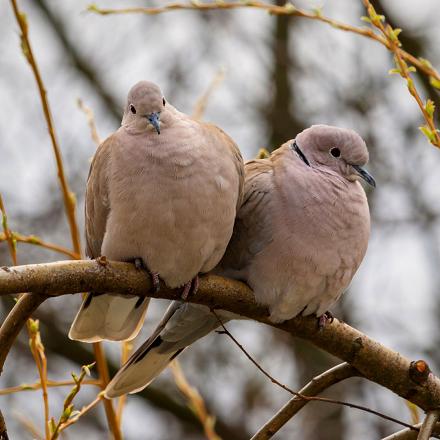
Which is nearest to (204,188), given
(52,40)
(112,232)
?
(112,232)

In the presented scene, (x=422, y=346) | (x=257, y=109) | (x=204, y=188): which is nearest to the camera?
(x=204, y=188)

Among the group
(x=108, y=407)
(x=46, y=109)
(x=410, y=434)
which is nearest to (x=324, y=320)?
(x=410, y=434)

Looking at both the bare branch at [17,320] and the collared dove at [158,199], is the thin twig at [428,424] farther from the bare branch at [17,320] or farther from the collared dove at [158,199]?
the bare branch at [17,320]

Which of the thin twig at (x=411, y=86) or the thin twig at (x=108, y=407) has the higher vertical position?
the thin twig at (x=411, y=86)

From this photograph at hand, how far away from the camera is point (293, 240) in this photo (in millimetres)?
3322

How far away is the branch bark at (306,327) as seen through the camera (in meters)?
2.65

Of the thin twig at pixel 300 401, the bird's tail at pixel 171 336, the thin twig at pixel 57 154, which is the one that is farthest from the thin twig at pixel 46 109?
the thin twig at pixel 300 401

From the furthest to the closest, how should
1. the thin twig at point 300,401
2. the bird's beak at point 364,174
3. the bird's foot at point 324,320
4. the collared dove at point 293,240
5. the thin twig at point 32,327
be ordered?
the bird's beak at point 364,174 → the collared dove at point 293,240 → the bird's foot at point 324,320 → the thin twig at point 300,401 → the thin twig at point 32,327

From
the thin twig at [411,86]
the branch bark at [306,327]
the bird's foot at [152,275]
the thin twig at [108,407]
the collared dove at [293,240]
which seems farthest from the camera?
Result: the collared dove at [293,240]

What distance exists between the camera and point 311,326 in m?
3.26

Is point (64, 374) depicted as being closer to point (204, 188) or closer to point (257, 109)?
point (257, 109)

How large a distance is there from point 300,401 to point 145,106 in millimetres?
1094

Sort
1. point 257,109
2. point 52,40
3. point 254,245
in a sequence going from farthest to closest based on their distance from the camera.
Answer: point 52,40 < point 257,109 < point 254,245

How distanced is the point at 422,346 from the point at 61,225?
9.09 feet
